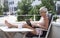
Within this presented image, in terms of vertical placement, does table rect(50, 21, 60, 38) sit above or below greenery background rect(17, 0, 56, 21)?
below

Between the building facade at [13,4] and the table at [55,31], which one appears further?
the building facade at [13,4]

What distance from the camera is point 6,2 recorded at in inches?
189

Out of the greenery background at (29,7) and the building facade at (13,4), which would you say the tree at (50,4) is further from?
the building facade at (13,4)

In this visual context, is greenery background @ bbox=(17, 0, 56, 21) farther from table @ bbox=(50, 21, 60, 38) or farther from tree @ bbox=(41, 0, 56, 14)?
table @ bbox=(50, 21, 60, 38)

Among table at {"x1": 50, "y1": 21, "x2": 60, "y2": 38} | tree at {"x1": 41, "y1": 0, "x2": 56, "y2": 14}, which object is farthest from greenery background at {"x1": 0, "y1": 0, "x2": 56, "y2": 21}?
table at {"x1": 50, "y1": 21, "x2": 60, "y2": 38}

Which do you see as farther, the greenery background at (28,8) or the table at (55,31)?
the greenery background at (28,8)

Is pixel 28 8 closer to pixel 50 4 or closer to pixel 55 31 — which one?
pixel 50 4

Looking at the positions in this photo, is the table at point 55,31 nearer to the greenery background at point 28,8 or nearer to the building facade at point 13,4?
the greenery background at point 28,8

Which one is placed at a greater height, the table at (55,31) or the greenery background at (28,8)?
the greenery background at (28,8)

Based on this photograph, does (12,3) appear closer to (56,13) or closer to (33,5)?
(33,5)

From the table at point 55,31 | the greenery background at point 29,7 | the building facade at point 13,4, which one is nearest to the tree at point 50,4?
the greenery background at point 29,7

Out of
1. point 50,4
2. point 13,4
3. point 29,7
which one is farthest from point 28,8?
point 50,4

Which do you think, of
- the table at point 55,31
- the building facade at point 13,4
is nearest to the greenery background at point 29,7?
the building facade at point 13,4

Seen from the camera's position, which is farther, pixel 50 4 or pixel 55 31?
pixel 50 4
